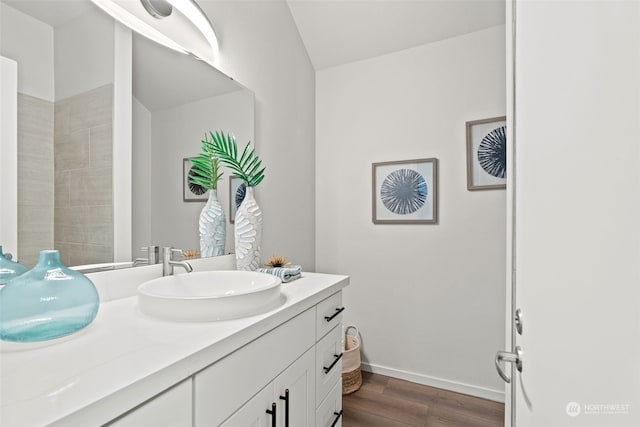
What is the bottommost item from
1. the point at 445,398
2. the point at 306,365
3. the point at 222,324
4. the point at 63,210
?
the point at 445,398

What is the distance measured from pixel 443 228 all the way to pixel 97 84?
197 cm

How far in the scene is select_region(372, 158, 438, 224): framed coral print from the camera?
214 cm

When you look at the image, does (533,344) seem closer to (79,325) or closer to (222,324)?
(222,324)

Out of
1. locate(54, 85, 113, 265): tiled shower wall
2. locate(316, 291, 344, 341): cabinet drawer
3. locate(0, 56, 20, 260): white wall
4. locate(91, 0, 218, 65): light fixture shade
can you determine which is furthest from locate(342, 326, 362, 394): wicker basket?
→ locate(91, 0, 218, 65): light fixture shade

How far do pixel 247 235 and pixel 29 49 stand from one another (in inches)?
36.4

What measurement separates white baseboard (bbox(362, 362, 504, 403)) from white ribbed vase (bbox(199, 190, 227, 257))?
5.05 ft

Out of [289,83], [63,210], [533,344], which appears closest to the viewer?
[533,344]

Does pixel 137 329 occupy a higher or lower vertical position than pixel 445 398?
higher

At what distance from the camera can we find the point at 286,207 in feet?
6.97

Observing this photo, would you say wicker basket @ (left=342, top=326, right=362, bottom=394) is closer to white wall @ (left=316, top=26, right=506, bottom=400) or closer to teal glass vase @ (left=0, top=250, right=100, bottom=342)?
white wall @ (left=316, top=26, right=506, bottom=400)

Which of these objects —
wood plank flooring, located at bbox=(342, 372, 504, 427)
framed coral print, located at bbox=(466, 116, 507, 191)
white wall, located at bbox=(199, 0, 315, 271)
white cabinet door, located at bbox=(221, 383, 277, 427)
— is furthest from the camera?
framed coral print, located at bbox=(466, 116, 507, 191)

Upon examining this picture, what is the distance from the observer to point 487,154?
1982mm

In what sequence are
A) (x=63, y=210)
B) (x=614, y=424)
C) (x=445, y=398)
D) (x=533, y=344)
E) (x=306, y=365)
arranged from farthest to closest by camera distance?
(x=445, y=398)
(x=306, y=365)
(x=63, y=210)
(x=533, y=344)
(x=614, y=424)

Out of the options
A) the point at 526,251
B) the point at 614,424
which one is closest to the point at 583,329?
the point at 614,424
